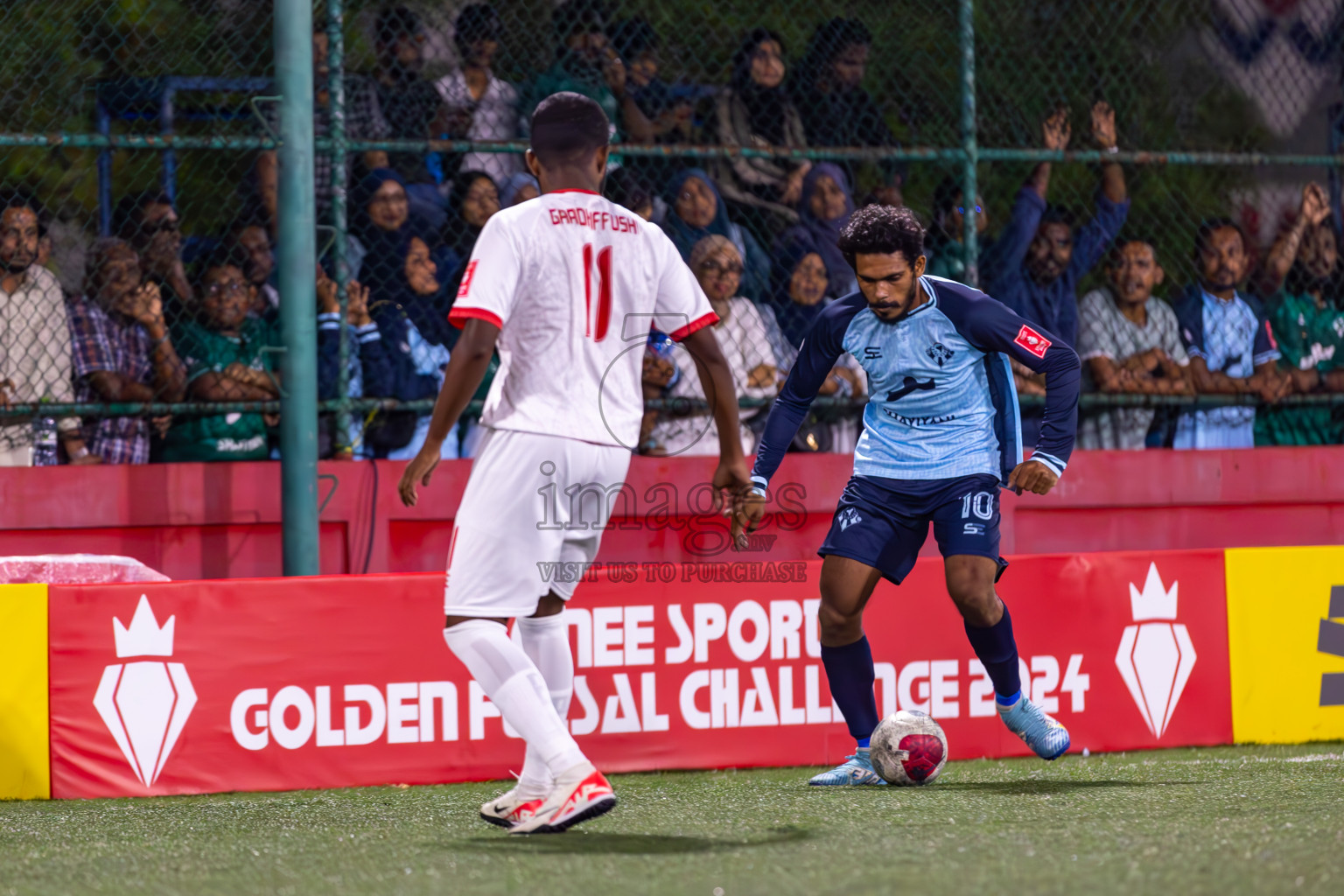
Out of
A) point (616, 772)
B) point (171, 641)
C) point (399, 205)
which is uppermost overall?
point (399, 205)

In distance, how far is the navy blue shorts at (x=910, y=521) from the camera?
508cm

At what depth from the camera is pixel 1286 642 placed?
667 centimetres

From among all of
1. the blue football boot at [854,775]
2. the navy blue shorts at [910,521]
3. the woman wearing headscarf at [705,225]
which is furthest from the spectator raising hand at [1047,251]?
the blue football boot at [854,775]

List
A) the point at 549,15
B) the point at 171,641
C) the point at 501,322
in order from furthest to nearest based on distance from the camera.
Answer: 1. the point at 549,15
2. the point at 171,641
3. the point at 501,322

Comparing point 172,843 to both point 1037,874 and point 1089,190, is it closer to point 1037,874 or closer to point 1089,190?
point 1037,874

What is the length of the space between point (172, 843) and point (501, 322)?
1684 millimetres

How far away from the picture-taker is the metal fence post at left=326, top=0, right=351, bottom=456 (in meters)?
6.86

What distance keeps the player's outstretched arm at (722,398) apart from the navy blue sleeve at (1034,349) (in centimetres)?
132

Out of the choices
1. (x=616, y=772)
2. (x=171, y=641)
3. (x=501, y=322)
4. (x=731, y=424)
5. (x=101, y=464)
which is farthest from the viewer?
(x=101, y=464)

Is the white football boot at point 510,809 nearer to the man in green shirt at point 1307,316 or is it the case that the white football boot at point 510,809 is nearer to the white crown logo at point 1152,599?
the white crown logo at point 1152,599

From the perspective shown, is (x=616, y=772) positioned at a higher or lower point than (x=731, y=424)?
lower

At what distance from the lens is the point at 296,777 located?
5.68m

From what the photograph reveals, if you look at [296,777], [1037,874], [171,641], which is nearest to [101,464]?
[171,641]

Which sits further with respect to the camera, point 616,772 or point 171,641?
point 616,772
